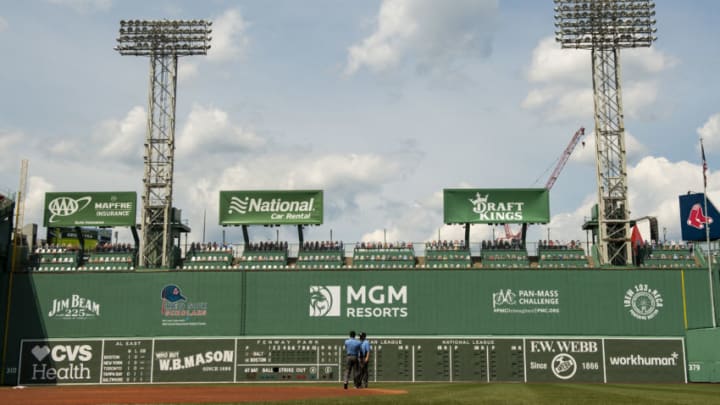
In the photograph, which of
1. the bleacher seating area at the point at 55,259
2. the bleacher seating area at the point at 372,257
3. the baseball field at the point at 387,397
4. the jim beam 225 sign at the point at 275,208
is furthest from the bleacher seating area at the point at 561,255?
the bleacher seating area at the point at 55,259

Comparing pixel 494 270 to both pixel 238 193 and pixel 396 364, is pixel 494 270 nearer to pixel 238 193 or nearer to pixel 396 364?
pixel 396 364

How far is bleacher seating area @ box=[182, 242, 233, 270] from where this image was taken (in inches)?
2338

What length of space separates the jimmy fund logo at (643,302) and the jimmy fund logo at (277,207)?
26.0 m

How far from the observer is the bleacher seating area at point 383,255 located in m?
58.1

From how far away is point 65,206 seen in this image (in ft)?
209

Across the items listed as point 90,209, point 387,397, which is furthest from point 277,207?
point 387,397

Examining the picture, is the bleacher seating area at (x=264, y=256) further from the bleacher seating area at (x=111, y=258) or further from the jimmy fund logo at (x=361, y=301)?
the bleacher seating area at (x=111, y=258)

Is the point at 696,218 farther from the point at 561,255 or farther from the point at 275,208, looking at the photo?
the point at 275,208

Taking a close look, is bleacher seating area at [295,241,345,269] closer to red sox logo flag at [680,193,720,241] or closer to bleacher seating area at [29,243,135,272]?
bleacher seating area at [29,243,135,272]

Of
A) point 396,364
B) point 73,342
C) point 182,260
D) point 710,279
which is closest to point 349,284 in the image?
point 396,364

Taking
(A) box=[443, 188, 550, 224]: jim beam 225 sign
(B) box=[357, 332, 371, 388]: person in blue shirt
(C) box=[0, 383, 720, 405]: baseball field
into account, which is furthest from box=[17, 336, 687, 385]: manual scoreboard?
(B) box=[357, 332, 371, 388]: person in blue shirt

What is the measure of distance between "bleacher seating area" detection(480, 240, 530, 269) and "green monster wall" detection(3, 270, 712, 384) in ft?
9.70

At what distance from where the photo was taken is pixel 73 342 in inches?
2164

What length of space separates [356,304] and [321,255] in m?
6.36
